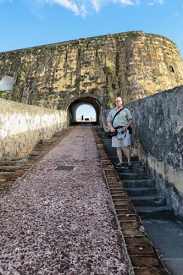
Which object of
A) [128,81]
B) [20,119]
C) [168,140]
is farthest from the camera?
[128,81]

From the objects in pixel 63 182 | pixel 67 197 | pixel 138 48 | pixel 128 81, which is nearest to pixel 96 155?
pixel 63 182

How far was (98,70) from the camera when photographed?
1850 cm

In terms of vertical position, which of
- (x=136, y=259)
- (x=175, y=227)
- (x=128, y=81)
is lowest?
(x=175, y=227)

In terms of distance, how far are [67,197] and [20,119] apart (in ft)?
12.1

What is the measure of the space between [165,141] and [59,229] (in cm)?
238

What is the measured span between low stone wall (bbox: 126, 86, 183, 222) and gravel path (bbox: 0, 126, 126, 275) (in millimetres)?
1084

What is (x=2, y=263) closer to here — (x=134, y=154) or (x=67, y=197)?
(x=67, y=197)

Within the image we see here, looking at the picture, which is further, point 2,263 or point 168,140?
point 168,140

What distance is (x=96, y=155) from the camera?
215 inches

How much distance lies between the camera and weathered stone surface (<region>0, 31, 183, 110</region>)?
58.9ft

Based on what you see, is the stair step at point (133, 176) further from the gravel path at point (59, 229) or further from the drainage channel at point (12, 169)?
the drainage channel at point (12, 169)

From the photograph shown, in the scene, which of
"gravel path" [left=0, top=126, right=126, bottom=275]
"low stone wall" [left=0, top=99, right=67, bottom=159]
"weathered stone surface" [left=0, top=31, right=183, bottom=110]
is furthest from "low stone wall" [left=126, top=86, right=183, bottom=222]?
"weathered stone surface" [left=0, top=31, right=183, bottom=110]

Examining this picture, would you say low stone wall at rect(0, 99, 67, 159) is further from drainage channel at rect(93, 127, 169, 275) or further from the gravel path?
drainage channel at rect(93, 127, 169, 275)


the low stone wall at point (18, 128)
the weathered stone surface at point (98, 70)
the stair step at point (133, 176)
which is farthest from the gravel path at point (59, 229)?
the weathered stone surface at point (98, 70)
